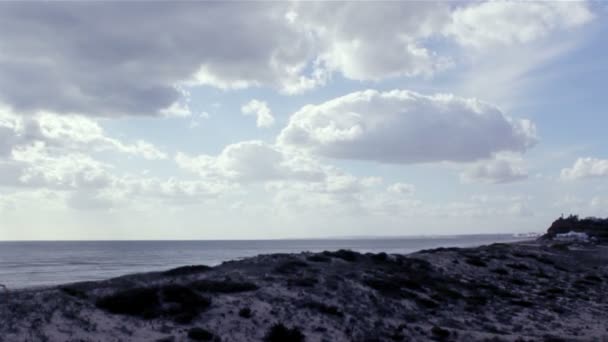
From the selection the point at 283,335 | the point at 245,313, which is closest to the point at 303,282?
the point at 245,313

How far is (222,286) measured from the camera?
28328 millimetres

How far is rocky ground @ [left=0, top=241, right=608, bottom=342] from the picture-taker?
21.6m

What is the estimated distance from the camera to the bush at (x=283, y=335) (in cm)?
2202

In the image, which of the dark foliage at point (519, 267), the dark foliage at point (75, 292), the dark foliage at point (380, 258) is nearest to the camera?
the dark foliage at point (75, 292)

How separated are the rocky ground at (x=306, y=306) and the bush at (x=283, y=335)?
4 cm

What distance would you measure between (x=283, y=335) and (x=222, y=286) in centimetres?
705

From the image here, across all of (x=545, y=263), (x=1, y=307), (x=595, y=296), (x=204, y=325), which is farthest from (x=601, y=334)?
(x=545, y=263)

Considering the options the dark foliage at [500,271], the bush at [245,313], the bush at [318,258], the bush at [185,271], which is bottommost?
the dark foliage at [500,271]

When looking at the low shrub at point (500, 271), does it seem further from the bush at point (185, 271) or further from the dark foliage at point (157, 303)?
the dark foliage at point (157, 303)

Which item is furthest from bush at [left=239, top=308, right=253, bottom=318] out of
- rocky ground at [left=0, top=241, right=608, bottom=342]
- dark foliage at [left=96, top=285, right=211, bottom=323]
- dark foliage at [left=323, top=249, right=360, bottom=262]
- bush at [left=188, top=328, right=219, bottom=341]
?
dark foliage at [left=323, top=249, right=360, bottom=262]

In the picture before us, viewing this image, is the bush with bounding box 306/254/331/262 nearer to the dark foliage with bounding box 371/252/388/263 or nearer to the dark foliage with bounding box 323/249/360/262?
the dark foliage with bounding box 323/249/360/262

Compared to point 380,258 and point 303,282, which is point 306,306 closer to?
point 303,282

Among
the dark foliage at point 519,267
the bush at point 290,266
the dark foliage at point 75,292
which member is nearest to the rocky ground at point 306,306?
the dark foliage at point 75,292

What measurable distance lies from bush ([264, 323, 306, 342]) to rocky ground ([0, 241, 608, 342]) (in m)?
0.04
